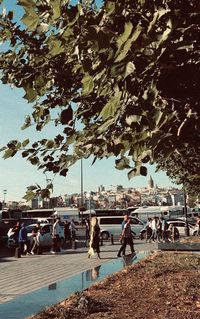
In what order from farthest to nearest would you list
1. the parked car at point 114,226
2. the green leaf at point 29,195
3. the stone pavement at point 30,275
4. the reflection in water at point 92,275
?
the parked car at point 114,226, the reflection in water at point 92,275, the stone pavement at point 30,275, the green leaf at point 29,195

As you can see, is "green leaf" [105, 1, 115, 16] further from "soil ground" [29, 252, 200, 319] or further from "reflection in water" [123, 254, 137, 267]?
"reflection in water" [123, 254, 137, 267]

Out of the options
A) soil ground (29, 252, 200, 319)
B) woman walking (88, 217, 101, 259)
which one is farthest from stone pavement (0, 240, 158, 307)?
soil ground (29, 252, 200, 319)

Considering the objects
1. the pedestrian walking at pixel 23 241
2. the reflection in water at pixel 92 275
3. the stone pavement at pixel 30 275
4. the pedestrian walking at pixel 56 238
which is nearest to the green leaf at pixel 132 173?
the stone pavement at pixel 30 275

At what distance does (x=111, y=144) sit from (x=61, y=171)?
881 mm

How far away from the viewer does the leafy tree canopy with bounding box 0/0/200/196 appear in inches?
95.7

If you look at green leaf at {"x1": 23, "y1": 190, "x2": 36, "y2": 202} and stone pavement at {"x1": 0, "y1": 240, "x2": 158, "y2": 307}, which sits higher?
green leaf at {"x1": 23, "y1": 190, "x2": 36, "y2": 202}

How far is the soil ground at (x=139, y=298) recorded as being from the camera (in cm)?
639

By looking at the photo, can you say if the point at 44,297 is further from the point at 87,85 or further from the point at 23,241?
the point at 23,241

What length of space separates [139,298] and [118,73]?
20.3 feet

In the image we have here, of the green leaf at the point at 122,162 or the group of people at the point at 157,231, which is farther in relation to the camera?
the group of people at the point at 157,231

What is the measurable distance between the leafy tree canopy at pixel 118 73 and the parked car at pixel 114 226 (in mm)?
31485

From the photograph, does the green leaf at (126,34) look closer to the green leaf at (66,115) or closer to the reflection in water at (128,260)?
the green leaf at (66,115)

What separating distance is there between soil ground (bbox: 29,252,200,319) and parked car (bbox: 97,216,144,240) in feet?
81.4

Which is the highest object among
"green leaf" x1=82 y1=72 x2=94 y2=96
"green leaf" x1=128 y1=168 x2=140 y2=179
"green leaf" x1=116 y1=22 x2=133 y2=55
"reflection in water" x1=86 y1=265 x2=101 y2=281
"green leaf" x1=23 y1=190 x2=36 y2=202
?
"green leaf" x1=116 y1=22 x2=133 y2=55
